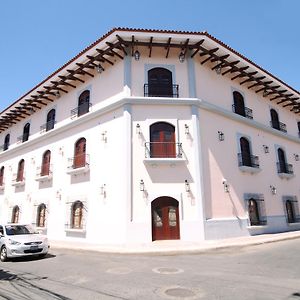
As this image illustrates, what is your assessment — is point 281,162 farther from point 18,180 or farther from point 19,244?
point 18,180

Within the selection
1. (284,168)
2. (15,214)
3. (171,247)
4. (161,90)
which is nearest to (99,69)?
(161,90)

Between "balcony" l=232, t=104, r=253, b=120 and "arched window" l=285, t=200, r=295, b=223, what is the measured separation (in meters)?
6.93

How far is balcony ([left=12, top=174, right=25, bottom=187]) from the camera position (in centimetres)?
2199

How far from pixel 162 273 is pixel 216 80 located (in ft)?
43.8

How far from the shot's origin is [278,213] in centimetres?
1903

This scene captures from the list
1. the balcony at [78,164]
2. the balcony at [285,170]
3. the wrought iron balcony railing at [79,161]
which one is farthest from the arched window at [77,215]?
the balcony at [285,170]

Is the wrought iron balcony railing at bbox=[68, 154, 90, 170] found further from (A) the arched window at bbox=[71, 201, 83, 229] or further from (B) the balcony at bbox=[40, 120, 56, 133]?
(B) the balcony at bbox=[40, 120, 56, 133]

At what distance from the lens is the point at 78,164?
57.3 ft

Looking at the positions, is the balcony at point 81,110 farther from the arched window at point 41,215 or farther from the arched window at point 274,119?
the arched window at point 274,119

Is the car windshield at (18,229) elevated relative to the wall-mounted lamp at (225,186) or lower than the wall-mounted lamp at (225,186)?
lower

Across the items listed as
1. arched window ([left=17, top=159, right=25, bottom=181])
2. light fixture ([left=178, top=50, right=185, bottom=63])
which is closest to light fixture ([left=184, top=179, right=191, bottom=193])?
light fixture ([left=178, top=50, right=185, bottom=63])

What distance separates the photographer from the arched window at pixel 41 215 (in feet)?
63.7

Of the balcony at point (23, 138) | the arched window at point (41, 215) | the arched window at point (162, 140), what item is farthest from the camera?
the balcony at point (23, 138)

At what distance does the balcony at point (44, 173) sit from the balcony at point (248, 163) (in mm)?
12561
